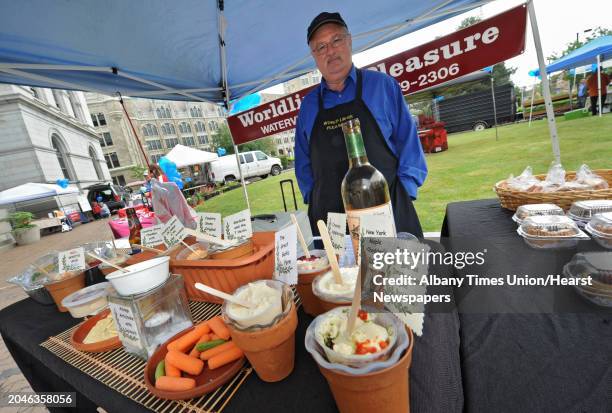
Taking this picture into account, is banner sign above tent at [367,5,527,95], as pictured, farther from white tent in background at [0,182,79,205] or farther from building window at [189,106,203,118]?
building window at [189,106,203,118]

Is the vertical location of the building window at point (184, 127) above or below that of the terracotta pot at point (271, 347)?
above

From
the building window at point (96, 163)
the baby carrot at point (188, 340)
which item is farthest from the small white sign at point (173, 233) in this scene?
the building window at point (96, 163)

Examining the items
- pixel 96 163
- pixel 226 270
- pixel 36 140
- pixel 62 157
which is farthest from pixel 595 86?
pixel 96 163

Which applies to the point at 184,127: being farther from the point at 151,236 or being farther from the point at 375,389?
the point at 375,389

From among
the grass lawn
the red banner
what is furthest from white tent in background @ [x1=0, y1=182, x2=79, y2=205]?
the red banner

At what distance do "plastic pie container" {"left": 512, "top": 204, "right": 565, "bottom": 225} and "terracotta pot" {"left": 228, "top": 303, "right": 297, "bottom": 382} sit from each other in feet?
4.24

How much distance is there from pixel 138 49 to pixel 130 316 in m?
2.40

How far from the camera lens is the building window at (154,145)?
42.6 m

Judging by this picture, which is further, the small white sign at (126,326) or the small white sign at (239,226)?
the small white sign at (239,226)

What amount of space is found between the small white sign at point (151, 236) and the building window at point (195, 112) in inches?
1979

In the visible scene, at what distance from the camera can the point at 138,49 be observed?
2.28 metres

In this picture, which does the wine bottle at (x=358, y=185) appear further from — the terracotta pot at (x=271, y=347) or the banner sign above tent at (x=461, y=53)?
the banner sign above tent at (x=461, y=53)

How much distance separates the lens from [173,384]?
67cm

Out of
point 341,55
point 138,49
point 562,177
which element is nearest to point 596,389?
point 562,177
